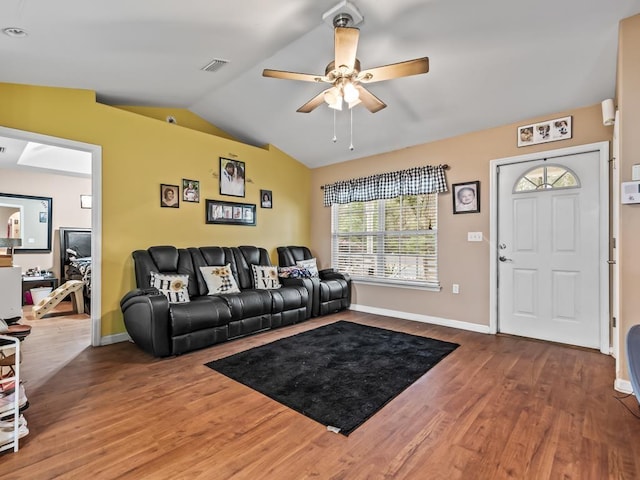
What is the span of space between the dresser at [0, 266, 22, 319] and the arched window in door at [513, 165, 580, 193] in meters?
5.30

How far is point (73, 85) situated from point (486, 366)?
476cm

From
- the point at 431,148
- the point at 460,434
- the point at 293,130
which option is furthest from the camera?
the point at 293,130

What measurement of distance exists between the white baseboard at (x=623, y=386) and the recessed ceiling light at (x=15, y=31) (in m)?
4.88

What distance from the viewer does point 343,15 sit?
99.2 inches

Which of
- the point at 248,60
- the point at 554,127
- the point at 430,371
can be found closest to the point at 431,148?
the point at 554,127

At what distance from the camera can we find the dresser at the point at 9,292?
10.2 ft

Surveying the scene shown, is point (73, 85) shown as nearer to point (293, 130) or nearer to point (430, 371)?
point (293, 130)

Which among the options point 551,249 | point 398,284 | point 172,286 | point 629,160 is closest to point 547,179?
point 551,249

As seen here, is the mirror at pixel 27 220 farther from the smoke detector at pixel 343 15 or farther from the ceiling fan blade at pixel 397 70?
the ceiling fan blade at pixel 397 70

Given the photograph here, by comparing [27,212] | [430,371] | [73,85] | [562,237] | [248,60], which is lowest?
[430,371]

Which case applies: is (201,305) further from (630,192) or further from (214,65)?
(630,192)

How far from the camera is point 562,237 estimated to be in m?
3.53

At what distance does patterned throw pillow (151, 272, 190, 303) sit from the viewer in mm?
3516

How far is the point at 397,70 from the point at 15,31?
2.67 m
